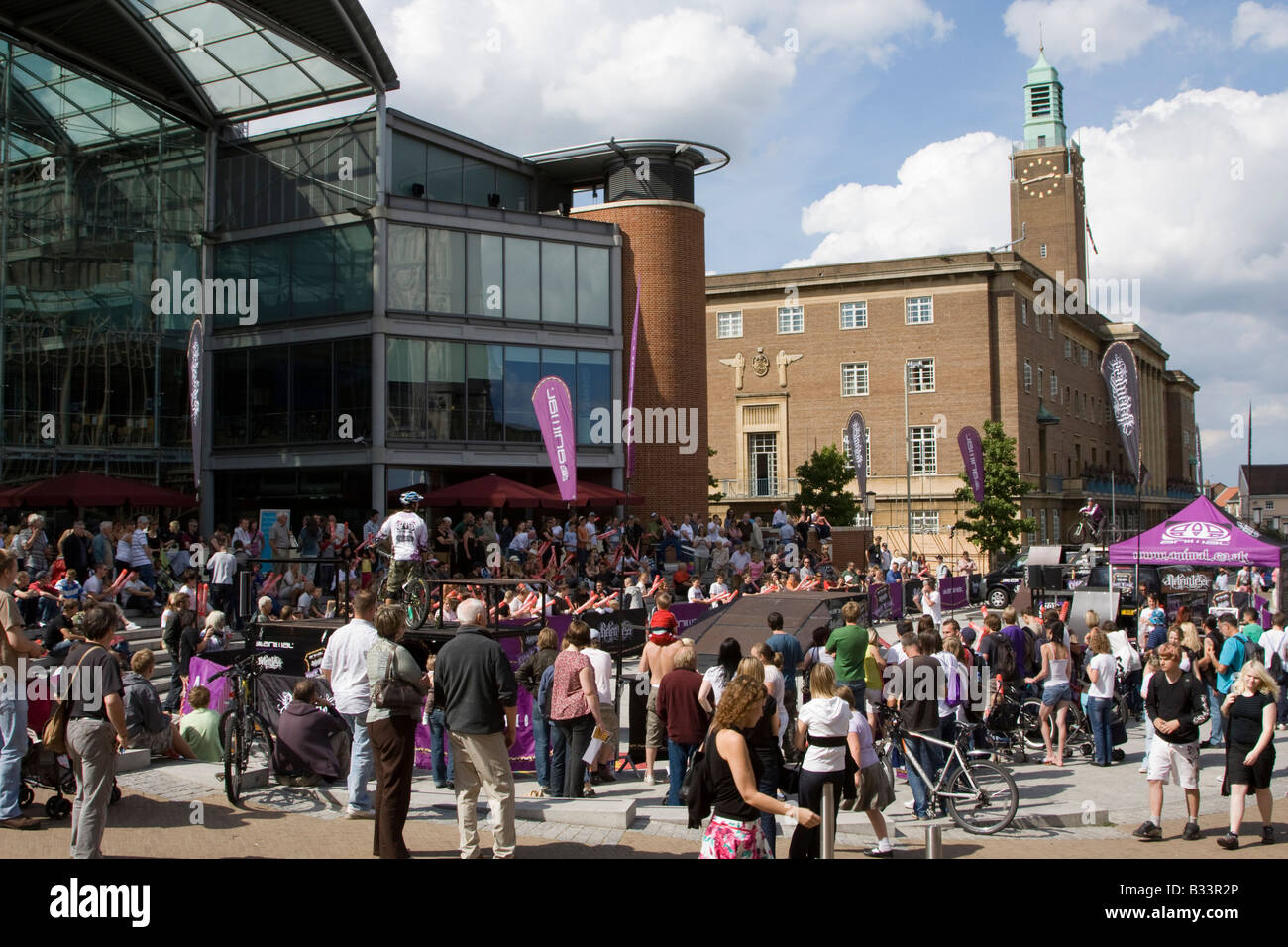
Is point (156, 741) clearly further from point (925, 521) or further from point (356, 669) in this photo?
point (925, 521)

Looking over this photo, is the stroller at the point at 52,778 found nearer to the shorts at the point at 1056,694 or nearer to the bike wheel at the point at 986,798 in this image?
the bike wheel at the point at 986,798

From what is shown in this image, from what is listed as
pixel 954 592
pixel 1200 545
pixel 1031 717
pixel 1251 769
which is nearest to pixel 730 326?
Result: pixel 954 592

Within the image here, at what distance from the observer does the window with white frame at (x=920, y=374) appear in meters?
57.2

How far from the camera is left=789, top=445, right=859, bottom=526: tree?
46406mm

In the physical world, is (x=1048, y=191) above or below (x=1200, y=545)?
above

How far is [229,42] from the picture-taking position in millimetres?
28750

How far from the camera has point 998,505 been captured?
4672 centimetres

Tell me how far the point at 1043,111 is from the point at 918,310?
40.4m

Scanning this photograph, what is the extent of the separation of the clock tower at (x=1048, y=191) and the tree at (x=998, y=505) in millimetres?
37340

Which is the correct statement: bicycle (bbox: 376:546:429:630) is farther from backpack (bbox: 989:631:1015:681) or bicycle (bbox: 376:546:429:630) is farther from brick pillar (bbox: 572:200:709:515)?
brick pillar (bbox: 572:200:709:515)

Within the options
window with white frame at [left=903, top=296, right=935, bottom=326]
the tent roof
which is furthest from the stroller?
window with white frame at [left=903, top=296, right=935, bottom=326]

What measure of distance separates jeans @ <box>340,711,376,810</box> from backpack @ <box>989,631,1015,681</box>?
295 inches
